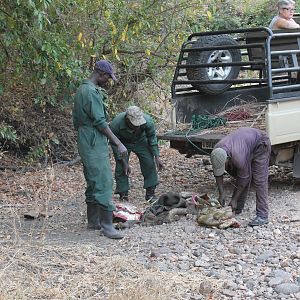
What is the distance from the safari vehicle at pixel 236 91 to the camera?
27.1 feet

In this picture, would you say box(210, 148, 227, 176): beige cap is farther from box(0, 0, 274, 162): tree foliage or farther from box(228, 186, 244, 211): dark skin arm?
box(0, 0, 274, 162): tree foliage

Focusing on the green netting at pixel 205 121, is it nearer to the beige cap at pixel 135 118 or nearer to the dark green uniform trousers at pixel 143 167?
the dark green uniform trousers at pixel 143 167

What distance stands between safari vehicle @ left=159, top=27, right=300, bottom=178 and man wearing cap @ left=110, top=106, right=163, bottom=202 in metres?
0.41

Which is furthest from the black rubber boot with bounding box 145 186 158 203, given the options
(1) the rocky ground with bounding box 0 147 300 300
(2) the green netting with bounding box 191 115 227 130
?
(2) the green netting with bounding box 191 115 227 130

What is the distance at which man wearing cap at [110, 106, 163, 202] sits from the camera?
8.20m

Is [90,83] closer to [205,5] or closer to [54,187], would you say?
[54,187]

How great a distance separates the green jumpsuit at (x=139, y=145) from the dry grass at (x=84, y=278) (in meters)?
2.33

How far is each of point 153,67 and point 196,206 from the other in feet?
13.1

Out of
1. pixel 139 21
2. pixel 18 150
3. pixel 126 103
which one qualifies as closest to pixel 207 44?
pixel 139 21

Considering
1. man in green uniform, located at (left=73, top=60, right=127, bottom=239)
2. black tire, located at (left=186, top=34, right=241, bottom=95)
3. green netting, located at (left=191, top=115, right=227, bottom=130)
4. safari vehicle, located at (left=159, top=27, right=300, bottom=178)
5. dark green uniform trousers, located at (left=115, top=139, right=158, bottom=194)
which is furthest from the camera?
black tire, located at (left=186, top=34, right=241, bottom=95)

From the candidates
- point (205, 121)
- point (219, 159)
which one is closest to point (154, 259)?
point (219, 159)

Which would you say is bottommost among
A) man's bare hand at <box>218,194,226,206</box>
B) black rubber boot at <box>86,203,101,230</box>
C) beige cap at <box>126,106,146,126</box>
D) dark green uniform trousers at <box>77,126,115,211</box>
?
black rubber boot at <box>86,203,101,230</box>

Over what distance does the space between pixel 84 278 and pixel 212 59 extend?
4.45m

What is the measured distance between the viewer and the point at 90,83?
273 inches
